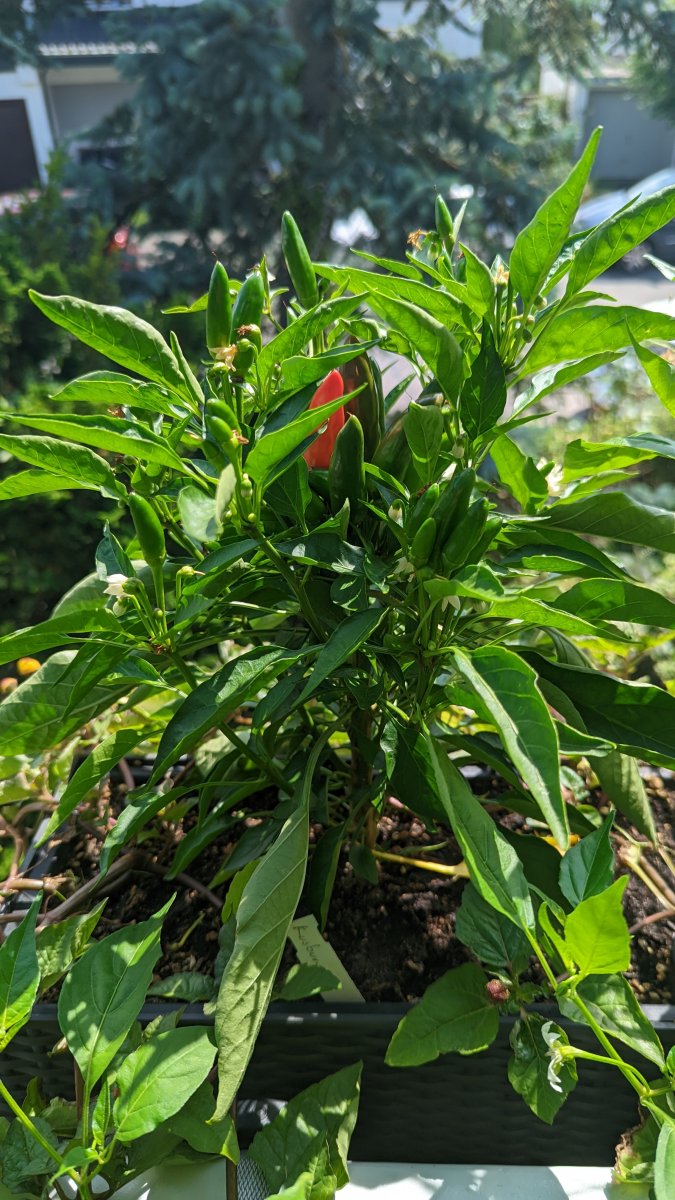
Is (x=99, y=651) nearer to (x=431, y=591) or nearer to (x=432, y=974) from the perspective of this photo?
(x=431, y=591)

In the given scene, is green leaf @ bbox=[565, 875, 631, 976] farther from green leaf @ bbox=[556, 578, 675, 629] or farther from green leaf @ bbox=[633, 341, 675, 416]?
green leaf @ bbox=[633, 341, 675, 416]

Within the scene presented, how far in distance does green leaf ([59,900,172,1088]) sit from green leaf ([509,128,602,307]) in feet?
1.26

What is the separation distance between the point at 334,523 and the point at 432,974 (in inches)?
13.7

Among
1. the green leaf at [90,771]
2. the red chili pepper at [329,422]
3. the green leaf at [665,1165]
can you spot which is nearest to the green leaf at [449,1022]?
the green leaf at [665,1165]

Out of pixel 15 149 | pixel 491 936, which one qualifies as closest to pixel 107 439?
pixel 491 936

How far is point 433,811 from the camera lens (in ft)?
1.86

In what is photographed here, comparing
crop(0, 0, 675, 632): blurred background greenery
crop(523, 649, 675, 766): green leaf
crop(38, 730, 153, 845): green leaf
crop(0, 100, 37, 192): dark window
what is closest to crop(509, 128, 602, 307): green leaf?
crop(523, 649, 675, 766): green leaf

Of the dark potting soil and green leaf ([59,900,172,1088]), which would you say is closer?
green leaf ([59,900,172,1088])

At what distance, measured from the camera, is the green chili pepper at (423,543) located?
456 millimetres

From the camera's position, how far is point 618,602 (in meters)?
0.52

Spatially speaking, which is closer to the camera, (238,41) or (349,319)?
(349,319)

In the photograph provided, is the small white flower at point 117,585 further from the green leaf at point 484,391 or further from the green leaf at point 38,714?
the green leaf at point 484,391

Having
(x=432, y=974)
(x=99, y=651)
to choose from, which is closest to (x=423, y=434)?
(x=99, y=651)

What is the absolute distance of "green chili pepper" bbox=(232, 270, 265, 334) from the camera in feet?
1.56
